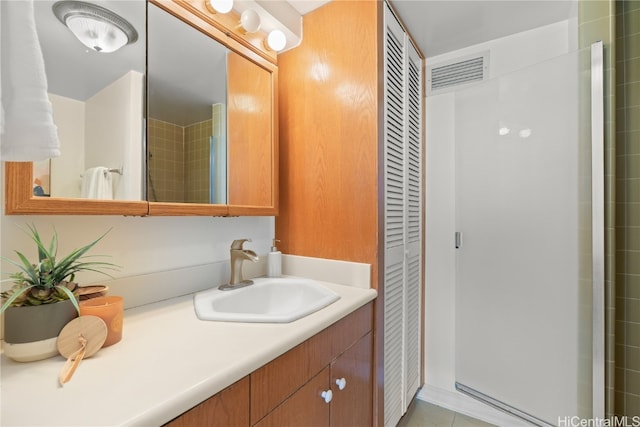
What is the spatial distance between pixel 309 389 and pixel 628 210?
1664mm

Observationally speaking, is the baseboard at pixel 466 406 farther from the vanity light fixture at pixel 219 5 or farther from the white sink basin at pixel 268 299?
the vanity light fixture at pixel 219 5

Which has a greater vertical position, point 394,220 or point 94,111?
point 94,111

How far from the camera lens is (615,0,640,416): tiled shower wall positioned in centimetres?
131

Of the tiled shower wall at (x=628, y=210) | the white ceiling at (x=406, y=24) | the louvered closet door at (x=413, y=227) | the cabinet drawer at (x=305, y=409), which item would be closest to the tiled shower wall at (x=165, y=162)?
the white ceiling at (x=406, y=24)

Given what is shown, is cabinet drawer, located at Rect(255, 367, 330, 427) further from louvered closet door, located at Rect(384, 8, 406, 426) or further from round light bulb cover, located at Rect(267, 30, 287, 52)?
round light bulb cover, located at Rect(267, 30, 287, 52)

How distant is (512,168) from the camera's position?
1.41 metres

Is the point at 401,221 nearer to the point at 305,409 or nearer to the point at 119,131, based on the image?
the point at 305,409

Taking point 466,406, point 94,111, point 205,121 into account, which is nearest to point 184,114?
point 205,121

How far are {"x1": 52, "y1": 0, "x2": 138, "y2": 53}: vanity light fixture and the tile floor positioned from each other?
2.06 metres

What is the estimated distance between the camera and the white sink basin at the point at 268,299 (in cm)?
92

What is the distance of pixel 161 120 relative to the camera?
973mm

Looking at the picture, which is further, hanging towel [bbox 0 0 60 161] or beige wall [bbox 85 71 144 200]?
beige wall [bbox 85 71 144 200]

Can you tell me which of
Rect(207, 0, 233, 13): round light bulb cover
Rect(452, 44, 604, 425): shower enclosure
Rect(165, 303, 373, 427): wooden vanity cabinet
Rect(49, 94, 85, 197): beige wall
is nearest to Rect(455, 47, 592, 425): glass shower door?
Rect(452, 44, 604, 425): shower enclosure

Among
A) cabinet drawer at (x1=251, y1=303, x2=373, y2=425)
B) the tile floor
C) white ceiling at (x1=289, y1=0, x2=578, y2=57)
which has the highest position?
white ceiling at (x1=289, y1=0, x2=578, y2=57)
